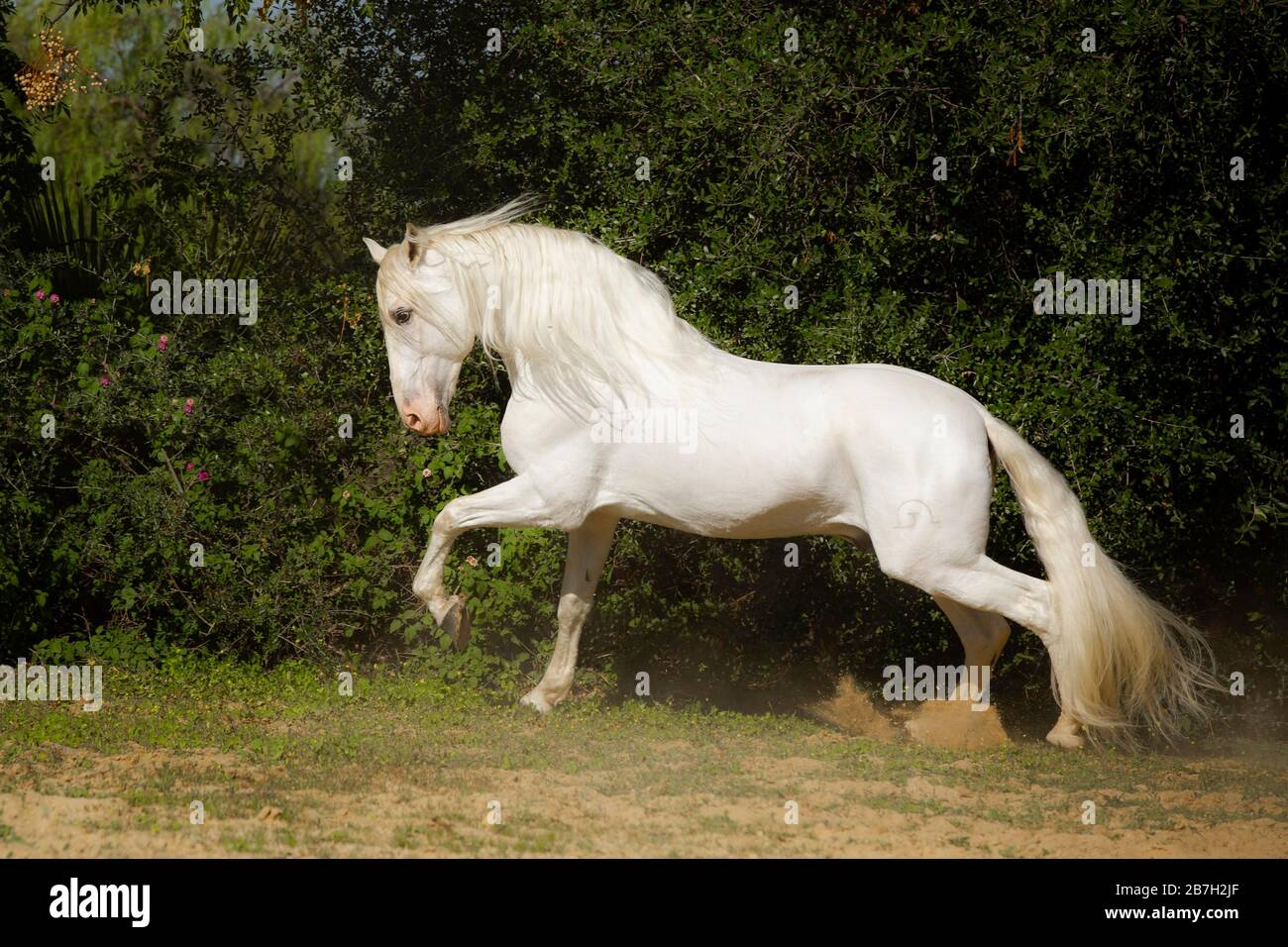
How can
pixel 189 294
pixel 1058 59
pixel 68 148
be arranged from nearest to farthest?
pixel 1058 59
pixel 189 294
pixel 68 148

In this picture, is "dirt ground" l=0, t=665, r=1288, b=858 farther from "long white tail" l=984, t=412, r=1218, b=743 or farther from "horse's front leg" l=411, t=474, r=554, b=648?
"horse's front leg" l=411, t=474, r=554, b=648

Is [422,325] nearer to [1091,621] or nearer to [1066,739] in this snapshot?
[1091,621]

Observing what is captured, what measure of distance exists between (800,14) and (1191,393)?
329 cm

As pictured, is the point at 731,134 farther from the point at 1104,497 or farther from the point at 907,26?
the point at 1104,497

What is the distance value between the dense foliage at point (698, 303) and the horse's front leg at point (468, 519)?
1.24 m

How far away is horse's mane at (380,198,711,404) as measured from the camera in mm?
6375

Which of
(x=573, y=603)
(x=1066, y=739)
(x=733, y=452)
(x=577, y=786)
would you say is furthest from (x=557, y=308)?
(x=1066, y=739)

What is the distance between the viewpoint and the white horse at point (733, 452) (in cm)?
606

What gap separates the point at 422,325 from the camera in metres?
6.52

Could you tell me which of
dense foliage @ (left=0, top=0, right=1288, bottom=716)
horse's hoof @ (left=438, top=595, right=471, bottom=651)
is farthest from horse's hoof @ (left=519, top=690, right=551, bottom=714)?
dense foliage @ (left=0, top=0, right=1288, bottom=716)

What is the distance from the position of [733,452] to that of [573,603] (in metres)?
1.31

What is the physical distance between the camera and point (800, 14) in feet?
26.6

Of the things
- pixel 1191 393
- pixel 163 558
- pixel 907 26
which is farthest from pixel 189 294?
pixel 1191 393

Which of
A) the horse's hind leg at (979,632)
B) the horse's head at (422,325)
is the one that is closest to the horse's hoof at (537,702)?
the horse's head at (422,325)
